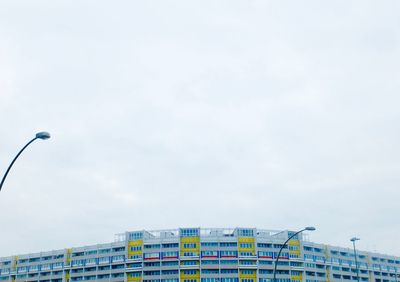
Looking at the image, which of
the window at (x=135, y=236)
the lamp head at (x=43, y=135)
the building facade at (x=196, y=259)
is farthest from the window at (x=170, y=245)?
the lamp head at (x=43, y=135)

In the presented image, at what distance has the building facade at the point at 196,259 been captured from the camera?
130625 mm

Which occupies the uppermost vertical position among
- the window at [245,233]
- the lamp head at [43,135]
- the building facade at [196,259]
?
the window at [245,233]

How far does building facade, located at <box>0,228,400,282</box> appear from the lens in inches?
5143

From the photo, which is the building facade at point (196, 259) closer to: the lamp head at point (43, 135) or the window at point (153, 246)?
the window at point (153, 246)

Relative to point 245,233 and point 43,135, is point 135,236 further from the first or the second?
point 43,135

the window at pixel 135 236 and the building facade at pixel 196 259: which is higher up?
the window at pixel 135 236

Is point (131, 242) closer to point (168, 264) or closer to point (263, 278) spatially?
point (168, 264)

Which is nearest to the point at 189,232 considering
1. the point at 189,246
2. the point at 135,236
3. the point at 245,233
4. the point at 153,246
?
the point at 189,246

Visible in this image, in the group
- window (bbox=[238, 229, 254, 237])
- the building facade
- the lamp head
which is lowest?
the lamp head

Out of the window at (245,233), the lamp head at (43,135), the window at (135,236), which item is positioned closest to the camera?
the lamp head at (43,135)

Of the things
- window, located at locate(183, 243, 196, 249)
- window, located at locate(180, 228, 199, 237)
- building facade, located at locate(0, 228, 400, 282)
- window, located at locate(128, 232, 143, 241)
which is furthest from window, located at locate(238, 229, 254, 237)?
window, located at locate(128, 232, 143, 241)

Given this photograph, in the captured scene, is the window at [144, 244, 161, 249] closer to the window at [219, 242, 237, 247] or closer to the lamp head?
the window at [219, 242, 237, 247]

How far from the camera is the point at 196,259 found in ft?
429

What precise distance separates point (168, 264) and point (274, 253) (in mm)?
28559
